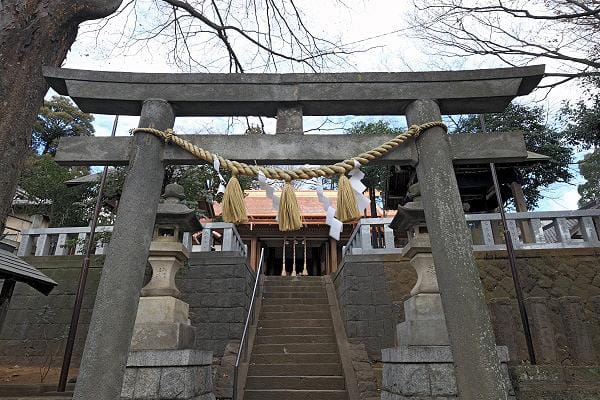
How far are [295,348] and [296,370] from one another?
0.69 metres

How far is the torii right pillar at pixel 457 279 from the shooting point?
2.14 meters

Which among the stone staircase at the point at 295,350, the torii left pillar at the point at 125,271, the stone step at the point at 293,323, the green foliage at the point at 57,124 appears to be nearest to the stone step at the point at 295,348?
the stone staircase at the point at 295,350

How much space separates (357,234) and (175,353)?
5530mm

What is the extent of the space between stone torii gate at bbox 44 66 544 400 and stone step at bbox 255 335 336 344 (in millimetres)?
5176

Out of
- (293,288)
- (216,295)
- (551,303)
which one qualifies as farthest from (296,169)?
(293,288)

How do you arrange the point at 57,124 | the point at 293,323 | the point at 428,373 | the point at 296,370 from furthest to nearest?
the point at 57,124 → the point at 293,323 → the point at 296,370 → the point at 428,373

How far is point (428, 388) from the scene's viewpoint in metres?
3.47

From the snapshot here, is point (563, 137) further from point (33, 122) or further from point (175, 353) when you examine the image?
point (33, 122)

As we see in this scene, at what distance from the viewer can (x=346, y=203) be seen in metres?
2.83

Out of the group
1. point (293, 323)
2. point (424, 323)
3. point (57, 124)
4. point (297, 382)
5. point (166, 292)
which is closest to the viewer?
point (424, 323)

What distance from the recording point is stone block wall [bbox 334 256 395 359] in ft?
22.8

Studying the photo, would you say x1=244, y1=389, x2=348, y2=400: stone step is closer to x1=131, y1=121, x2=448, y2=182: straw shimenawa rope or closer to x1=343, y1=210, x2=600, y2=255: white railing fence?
x1=343, y1=210, x2=600, y2=255: white railing fence

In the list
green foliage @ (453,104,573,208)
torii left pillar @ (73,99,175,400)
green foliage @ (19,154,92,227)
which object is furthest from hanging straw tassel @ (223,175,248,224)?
green foliage @ (453,104,573,208)

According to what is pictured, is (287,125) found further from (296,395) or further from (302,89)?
(296,395)
